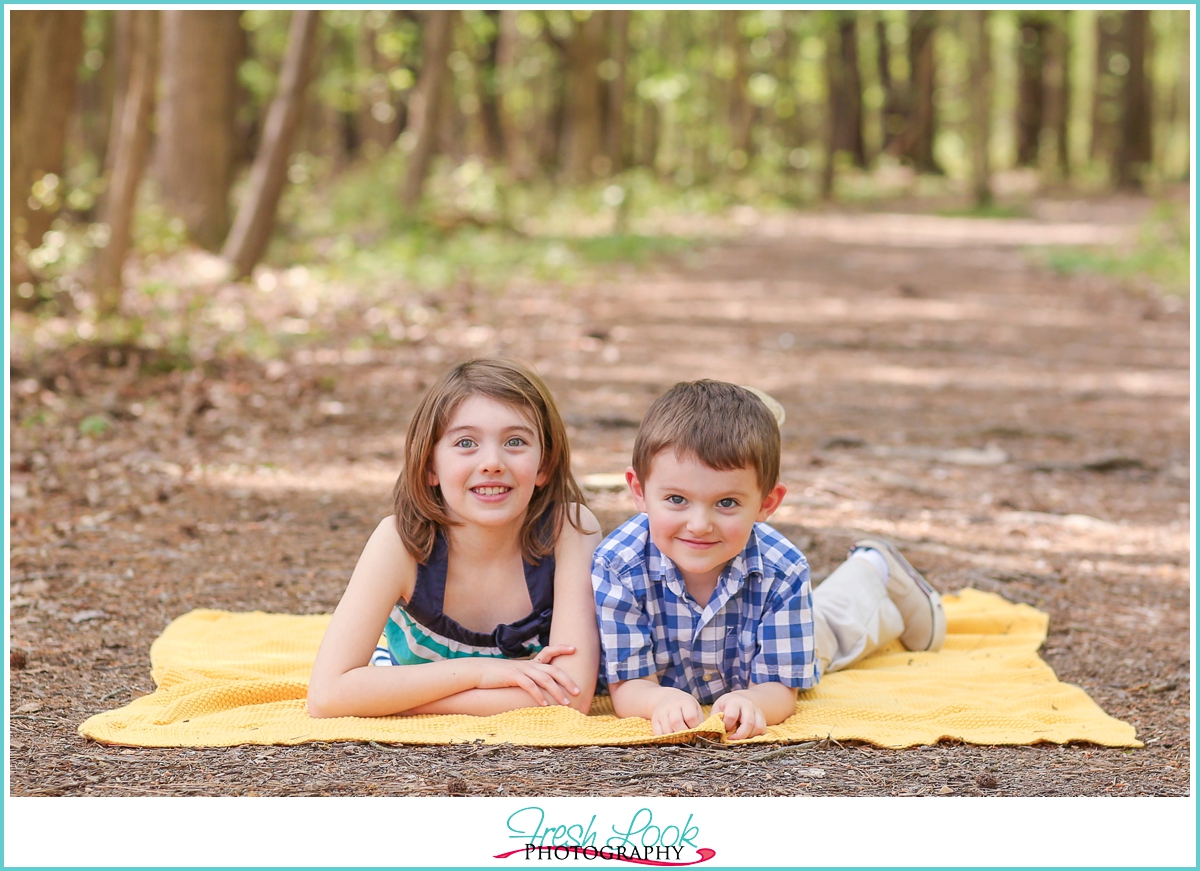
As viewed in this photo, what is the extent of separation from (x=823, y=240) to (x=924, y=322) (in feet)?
25.1

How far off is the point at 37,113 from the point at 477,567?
7.36 meters

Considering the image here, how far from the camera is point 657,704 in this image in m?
2.98

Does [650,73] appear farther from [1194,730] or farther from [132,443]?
[1194,730]

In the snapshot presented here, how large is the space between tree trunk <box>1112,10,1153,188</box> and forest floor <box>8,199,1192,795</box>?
15.1 m

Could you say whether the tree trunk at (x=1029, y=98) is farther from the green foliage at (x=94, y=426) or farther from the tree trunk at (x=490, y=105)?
the green foliage at (x=94, y=426)

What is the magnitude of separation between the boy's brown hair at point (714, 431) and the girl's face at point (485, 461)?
294 millimetres

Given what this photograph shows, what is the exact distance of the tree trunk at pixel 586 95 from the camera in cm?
1948

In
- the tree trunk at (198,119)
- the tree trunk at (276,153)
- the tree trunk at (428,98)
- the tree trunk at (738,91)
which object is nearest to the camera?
the tree trunk at (276,153)

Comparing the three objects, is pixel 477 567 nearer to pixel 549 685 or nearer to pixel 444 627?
pixel 444 627

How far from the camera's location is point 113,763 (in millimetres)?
2777

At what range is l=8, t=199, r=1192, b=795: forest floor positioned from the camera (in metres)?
2.79

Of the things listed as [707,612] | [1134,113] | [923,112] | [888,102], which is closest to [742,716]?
[707,612]

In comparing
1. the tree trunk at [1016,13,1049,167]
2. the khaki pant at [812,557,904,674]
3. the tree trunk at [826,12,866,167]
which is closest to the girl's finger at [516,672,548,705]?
the khaki pant at [812,557,904,674]

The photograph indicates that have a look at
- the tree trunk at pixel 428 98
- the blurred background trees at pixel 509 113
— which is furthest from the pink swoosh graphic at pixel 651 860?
the tree trunk at pixel 428 98
